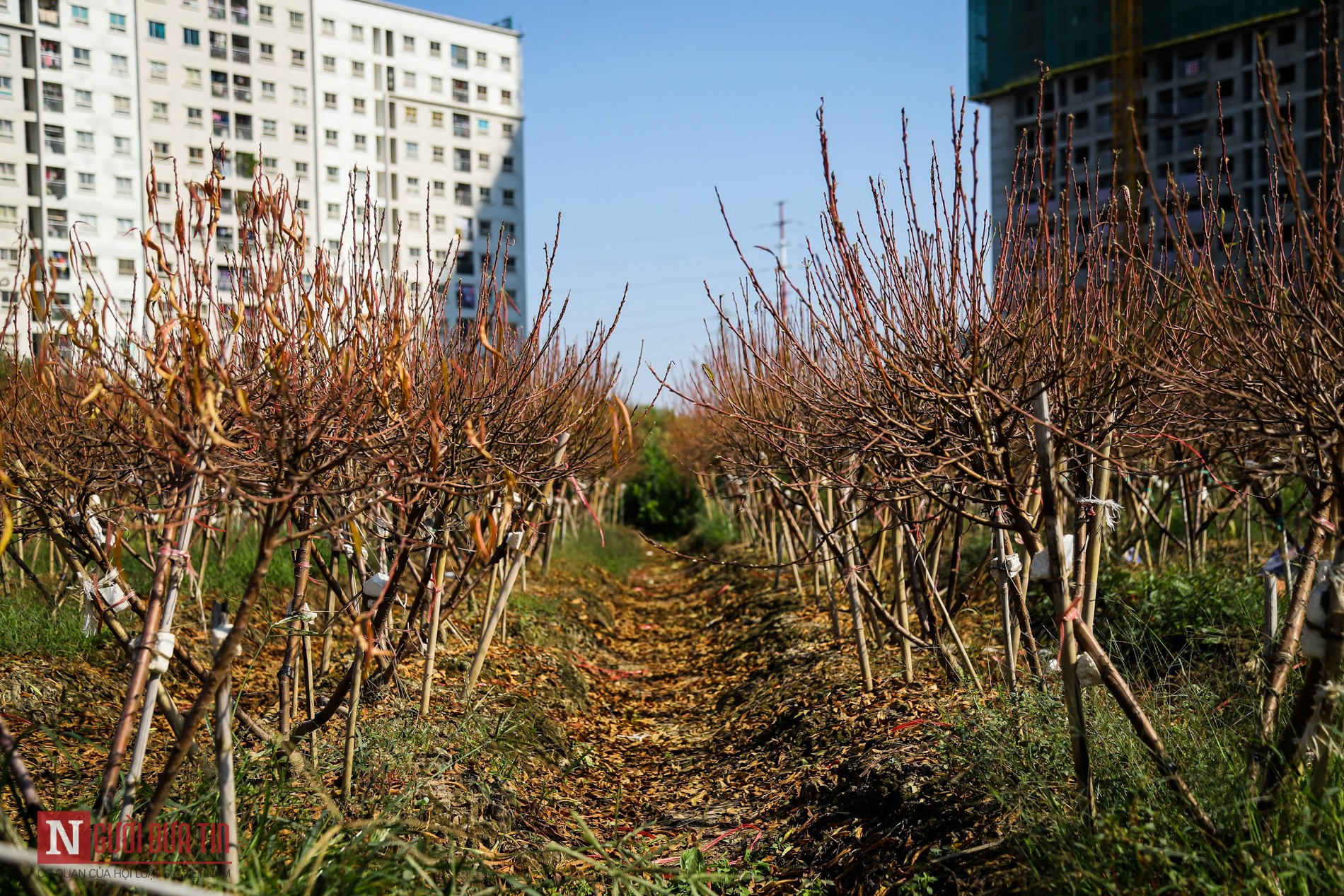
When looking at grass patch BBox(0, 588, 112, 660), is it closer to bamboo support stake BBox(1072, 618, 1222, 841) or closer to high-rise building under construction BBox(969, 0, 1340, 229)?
bamboo support stake BBox(1072, 618, 1222, 841)

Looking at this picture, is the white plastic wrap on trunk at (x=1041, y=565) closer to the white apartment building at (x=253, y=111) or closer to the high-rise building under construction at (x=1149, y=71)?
the white apartment building at (x=253, y=111)

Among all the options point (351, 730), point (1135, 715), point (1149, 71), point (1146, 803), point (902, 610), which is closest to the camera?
point (1135, 715)

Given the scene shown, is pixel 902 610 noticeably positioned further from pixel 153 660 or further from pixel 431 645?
pixel 153 660

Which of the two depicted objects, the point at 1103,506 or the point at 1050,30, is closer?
the point at 1103,506

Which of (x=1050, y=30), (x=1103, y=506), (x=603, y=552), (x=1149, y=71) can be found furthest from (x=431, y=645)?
(x=1050, y=30)

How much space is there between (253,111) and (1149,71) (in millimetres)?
48522

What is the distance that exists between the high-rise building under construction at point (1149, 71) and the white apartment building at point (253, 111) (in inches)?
1183

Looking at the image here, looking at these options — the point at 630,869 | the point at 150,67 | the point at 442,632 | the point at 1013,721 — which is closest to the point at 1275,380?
the point at 1013,721

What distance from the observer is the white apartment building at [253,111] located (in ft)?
146

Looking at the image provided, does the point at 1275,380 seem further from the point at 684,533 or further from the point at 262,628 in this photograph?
the point at 684,533

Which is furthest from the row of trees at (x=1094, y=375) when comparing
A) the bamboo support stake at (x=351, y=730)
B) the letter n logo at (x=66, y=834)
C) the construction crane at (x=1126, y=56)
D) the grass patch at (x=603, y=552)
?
the construction crane at (x=1126, y=56)

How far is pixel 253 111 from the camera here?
50812mm

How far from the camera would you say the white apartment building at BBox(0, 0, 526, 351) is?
4456 cm

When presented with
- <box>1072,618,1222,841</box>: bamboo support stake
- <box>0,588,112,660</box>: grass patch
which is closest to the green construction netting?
<box>0,588,112,660</box>: grass patch
